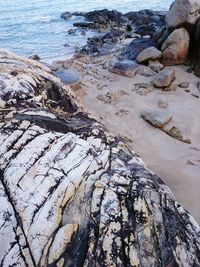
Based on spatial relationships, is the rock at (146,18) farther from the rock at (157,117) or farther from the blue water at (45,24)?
the rock at (157,117)

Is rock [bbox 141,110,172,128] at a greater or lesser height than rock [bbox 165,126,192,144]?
greater

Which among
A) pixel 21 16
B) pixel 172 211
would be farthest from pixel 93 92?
pixel 21 16

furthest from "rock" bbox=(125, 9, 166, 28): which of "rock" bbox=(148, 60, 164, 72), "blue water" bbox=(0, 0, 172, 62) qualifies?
"rock" bbox=(148, 60, 164, 72)

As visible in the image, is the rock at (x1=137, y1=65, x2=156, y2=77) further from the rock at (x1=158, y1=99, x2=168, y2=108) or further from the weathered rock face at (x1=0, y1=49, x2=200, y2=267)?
the weathered rock face at (x1=0, y1=49, x2=200, y2=267)

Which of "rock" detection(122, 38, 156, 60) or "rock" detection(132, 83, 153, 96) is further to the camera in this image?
"rock" detection(122, 38, 156, 60)

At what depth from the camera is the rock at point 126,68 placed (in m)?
7.45

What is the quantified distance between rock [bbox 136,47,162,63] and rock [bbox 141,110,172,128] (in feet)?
8.11

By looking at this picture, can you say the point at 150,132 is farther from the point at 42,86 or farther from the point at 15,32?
the point at 15,32

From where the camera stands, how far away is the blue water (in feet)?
34.6

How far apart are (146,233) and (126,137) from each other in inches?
114

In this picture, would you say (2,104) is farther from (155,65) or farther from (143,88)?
(155,65)

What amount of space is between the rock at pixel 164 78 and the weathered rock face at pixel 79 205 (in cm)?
373

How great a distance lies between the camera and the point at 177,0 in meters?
8.20

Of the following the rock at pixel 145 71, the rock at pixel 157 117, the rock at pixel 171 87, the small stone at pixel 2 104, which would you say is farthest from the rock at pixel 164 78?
the small stone at pixel 2 104
